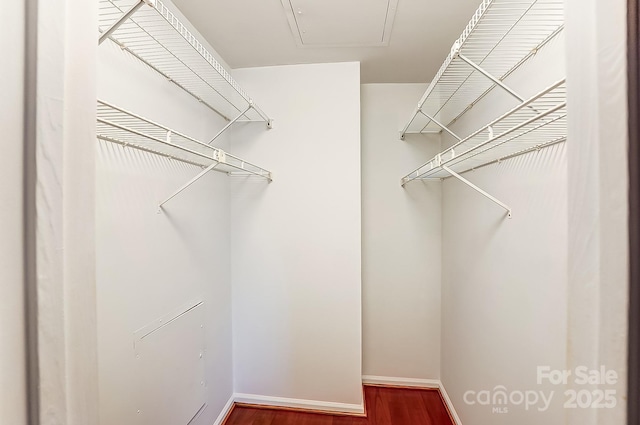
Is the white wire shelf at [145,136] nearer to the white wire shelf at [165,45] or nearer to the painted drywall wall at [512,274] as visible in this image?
the white wire shelf at [165,45]

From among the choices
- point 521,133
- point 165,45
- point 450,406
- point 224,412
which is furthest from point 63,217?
point 450,406

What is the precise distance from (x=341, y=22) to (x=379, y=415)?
254 cm

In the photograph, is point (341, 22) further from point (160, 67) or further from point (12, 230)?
point (12, 230)

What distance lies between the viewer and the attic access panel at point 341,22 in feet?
3.92

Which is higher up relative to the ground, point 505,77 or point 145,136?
point 505,77

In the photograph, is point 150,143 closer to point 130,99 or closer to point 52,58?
point 130,99

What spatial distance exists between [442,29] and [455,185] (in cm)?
96

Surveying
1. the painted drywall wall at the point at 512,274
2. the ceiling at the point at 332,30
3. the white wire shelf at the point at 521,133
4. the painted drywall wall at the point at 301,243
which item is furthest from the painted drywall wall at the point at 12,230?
the painted drywall wall at the point at 301,243

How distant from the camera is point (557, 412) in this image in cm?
82

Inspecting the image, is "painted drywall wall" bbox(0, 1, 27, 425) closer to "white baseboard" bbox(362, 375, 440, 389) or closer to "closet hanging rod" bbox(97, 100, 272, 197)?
"closet hanging rod" bbox(97, 100, 272, 197)

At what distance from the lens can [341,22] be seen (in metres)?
1.31

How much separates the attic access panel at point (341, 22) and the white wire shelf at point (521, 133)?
812mm

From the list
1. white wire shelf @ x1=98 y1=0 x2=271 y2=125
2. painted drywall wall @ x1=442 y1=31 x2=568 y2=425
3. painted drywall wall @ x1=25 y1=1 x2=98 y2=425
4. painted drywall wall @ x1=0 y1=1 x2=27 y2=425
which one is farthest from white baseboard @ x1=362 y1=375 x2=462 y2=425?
white wire shelf @ x1=98 y1=0 x2=271 y2=125

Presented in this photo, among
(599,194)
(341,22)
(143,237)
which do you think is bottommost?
(143,237)
